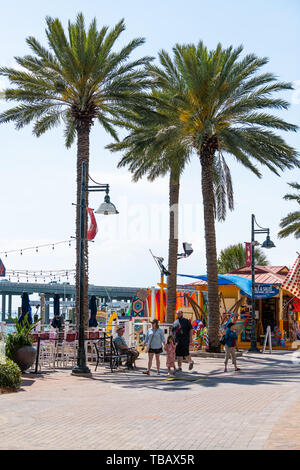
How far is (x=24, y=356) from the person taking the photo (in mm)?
16156

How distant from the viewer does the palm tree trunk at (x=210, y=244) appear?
81.4 feet

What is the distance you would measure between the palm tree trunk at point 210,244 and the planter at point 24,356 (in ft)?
32.6

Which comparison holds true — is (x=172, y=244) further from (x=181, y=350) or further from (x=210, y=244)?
(x=181, y=350)

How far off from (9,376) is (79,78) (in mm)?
13606

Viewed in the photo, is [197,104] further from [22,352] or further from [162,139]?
[22,352]

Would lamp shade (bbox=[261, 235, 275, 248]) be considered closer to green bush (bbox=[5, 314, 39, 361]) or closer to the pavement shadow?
the pavement shadow

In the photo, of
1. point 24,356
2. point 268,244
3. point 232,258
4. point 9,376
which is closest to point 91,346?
point 24,356

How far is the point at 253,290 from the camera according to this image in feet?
91.1

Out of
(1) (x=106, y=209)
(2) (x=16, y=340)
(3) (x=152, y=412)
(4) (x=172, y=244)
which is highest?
(4) (x=172, y=244)

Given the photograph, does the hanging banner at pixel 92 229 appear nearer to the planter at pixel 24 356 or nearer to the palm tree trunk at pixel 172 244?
the planter at pixel 24 356

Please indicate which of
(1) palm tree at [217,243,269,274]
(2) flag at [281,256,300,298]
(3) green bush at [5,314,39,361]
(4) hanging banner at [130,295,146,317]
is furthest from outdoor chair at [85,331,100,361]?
(1) palm tree at [217,243,269,274]

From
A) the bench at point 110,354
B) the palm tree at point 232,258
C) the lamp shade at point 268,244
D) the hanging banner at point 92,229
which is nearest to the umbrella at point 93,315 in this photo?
the hanging banner at point 92,229

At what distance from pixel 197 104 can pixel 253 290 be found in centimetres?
864

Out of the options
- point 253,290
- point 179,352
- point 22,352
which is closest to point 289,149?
point 253,290
